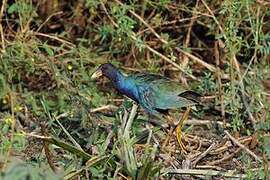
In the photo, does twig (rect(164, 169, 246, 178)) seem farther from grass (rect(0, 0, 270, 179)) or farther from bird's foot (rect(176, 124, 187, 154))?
bird's foot (rect(176, 124, 187, 154))

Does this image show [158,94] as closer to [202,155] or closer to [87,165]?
[202,155]

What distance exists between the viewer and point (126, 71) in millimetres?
6164

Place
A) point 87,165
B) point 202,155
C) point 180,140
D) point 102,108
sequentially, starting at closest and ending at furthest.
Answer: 1. point 87,165
2. point 202,155
3. point 180,140
4. point 102,108

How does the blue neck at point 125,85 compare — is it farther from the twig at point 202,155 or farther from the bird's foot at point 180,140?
the twig at point 202,155

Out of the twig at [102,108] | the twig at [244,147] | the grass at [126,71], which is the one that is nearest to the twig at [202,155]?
the grass at [126,71]

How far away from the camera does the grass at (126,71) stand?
13.9 feet

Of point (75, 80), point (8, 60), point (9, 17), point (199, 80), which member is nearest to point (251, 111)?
point (199, 80)

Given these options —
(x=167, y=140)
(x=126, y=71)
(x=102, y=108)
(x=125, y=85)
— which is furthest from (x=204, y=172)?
(x=126, y=71)

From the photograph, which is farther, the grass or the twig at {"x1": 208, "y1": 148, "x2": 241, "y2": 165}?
the twig at {"x1": 208, "y1": 148, "x2": 241, "y2": 165}

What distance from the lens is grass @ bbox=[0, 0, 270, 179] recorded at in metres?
4.23

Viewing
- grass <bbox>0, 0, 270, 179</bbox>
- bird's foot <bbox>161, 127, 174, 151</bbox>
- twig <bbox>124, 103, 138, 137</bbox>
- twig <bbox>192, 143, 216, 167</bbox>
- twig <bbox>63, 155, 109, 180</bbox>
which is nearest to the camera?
twig <bbox>63, 155, 109, 180</bbox>

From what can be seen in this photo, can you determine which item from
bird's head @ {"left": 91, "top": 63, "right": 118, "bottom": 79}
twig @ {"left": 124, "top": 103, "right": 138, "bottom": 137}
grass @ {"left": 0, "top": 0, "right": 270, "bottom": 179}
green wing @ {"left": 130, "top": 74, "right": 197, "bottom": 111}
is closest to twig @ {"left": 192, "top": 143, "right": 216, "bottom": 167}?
grass @ {"left": 0, "top": 0, "right": 270, "bottom": 179}

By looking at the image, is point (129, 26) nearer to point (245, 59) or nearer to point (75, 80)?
point (75, 80)

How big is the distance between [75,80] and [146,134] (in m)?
1.15
